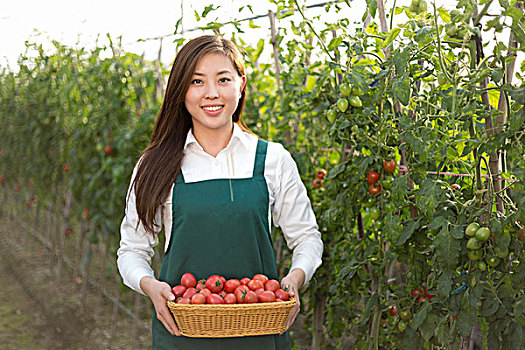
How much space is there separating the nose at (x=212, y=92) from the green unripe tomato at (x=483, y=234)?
0.70 metres

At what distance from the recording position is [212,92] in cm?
143

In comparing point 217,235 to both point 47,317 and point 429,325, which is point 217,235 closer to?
point 429,325

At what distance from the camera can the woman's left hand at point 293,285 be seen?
1.36 metres

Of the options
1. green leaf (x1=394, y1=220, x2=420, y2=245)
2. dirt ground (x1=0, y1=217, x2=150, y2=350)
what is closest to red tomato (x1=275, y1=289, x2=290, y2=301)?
green leaf (x1=394, y1=220, x2=420, y2=245)

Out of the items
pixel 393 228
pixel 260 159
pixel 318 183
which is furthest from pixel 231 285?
pixel 318 183

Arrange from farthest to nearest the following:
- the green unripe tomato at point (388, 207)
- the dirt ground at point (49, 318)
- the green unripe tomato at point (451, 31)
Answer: the dirt ground at point (49, 318), the green unripe tomato at point (388, 207), the green unripe tomato at point (451, 31)

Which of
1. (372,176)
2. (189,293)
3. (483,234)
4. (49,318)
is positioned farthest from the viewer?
(49,318)

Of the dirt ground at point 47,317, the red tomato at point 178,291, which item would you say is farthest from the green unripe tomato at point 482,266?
the dirt ground at point 47,317

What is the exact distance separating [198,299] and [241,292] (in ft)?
0.34

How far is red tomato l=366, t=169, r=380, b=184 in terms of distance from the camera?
5.42 feet

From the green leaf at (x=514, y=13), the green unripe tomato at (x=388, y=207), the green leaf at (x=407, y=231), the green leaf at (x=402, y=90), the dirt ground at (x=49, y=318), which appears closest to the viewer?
the green leaf at (x=514, y=13)

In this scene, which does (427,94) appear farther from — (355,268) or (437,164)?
(355,268)

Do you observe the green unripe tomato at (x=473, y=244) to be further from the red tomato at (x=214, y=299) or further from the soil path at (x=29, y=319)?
the soil path at (x=29, y=319)

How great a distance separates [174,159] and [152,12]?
1.88 metres
